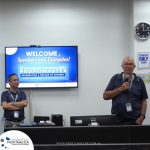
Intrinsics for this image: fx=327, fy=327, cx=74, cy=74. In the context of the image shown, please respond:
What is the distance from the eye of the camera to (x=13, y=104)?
4828 mm

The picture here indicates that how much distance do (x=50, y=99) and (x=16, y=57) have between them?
0.94m

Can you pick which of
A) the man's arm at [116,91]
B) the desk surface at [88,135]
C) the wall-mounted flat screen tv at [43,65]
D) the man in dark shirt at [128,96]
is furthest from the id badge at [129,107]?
the desk surface at [88,135]

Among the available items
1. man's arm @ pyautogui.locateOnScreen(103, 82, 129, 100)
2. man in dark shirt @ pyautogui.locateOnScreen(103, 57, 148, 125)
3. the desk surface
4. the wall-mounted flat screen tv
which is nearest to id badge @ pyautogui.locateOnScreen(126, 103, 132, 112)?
man in dark shirt @ pyautogui.locateOnScreen(103, 57, 148, 125)

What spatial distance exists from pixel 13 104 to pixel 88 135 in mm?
3293

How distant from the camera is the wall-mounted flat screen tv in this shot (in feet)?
18.4

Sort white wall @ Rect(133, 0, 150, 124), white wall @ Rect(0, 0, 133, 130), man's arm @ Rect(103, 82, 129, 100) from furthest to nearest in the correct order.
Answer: white wall @ Rect(0, 0, 133, 130), white wall @ Rect(133, 0, 150, 124), man's arm @ Rect(103, 82, 129, 100)

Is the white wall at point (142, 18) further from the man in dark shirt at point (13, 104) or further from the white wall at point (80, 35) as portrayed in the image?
the man in dark shirt at point (13, 104)

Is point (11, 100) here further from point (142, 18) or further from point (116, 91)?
point (142, 18)

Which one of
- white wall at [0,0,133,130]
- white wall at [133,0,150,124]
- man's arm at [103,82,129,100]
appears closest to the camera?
man's arm at [103,82,129,100]

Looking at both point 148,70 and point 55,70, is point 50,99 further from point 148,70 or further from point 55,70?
point 148,70

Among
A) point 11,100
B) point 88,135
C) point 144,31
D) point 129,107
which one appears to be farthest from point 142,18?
point 88,135

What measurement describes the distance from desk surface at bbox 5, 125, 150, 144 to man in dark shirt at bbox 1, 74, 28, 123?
10.5 feet

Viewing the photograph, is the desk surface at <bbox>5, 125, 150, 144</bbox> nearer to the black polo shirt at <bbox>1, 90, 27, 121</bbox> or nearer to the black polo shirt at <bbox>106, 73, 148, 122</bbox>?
the black polo shirt at <bbox>106, 73, 148, 122</bbox>

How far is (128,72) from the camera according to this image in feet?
12.9
